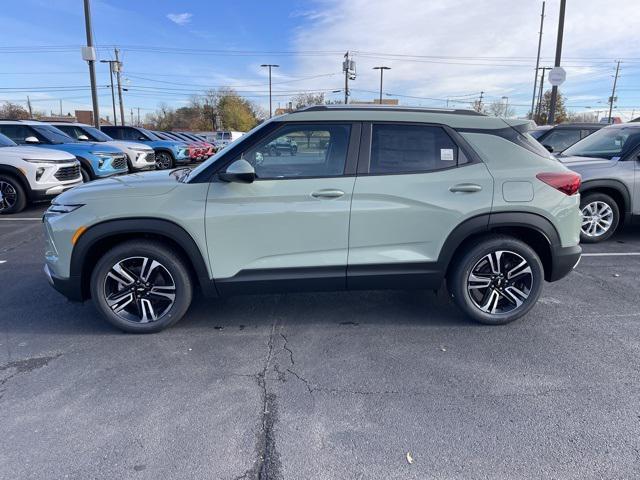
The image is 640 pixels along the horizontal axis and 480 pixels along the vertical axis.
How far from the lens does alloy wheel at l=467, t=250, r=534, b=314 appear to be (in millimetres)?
3551

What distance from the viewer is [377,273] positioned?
3.43 metres

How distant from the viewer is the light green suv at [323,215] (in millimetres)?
3227

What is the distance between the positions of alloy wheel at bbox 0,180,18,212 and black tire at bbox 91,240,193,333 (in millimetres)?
6491

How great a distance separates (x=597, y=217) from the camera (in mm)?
6207

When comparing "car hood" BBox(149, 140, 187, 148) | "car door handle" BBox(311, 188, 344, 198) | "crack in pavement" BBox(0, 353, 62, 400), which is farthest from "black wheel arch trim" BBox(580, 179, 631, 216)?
"car hood" BBox(149, 140, 187, 148)

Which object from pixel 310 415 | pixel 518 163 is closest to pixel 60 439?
pixel 310 415

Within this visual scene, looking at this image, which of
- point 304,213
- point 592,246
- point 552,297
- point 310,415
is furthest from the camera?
point 592,246

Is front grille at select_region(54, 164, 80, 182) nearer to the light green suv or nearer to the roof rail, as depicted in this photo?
the light green suv

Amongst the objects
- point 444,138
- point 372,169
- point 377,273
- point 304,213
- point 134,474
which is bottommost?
point 134,474

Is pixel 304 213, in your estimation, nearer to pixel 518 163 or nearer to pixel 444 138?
pixel 444 138

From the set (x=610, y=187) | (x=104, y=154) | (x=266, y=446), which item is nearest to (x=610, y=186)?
(x=610, y=187)

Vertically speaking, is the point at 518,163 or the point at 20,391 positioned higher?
the point at 518,163

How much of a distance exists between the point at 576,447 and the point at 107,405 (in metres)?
2.71

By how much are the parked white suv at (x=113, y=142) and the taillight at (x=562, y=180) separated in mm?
11283
